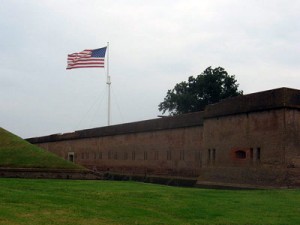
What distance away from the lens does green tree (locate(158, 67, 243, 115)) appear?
39562 mm

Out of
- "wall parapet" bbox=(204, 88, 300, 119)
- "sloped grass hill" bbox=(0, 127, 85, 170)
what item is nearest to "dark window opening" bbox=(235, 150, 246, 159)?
"wall parapet" bbox=(204, 88, 300, 119)

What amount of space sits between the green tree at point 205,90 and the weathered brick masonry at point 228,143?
1332 cm

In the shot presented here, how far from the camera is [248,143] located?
16.6 metres

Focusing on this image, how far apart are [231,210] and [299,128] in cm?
753

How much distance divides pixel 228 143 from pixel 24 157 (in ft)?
28.9

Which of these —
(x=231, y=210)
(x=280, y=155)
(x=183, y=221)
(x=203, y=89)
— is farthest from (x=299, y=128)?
(x=203, y=89)

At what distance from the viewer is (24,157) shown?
19.5 meters

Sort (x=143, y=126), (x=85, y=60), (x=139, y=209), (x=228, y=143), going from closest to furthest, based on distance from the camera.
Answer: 1. (x=139, y=209)
2. (x=228, y=143)
3. (x=143, y=126)
4. (x=85, y=60)

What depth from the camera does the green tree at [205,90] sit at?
3956 cm

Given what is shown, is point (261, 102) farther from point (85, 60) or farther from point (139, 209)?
point (85, 60)

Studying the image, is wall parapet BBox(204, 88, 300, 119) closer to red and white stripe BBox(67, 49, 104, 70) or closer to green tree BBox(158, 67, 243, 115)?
red and white stripe BBox(67, 49, 104, 70)

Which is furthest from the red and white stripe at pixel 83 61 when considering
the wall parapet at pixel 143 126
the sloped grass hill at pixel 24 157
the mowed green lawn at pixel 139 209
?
the mowed green lawn at pixel 139 209

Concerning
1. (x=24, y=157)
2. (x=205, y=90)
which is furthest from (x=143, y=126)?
(x=205, y=90)

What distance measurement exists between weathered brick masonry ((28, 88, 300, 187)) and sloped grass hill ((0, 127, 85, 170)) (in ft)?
17.7
